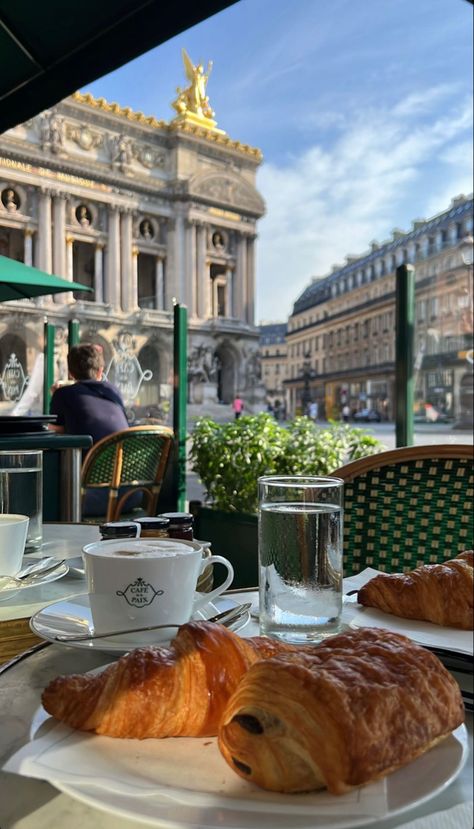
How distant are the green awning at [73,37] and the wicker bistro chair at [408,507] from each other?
4.33ft

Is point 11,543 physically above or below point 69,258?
below

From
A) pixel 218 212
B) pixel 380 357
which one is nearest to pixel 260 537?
pixel 380 357

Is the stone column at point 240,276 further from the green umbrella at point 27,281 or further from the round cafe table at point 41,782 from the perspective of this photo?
the round cafe table at point 41,782

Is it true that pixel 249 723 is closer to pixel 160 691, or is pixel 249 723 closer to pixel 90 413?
pixel 160 691

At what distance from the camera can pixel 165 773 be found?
280mm

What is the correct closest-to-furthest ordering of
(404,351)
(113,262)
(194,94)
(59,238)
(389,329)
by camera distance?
(404,351) < (389,329) < (194,94) < (59,238) < (113,262)

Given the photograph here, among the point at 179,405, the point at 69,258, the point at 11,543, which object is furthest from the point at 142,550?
the point at 69,258

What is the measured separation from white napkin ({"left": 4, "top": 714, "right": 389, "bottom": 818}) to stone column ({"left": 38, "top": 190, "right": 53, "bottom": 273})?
34.6ft

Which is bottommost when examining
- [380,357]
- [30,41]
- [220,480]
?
[220,480]

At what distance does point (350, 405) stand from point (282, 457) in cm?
117

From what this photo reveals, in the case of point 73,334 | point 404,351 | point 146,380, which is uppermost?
point 73,334

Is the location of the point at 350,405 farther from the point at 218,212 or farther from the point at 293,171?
the point at 218,212

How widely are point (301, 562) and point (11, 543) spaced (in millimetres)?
333

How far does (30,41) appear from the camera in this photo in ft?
6.83
